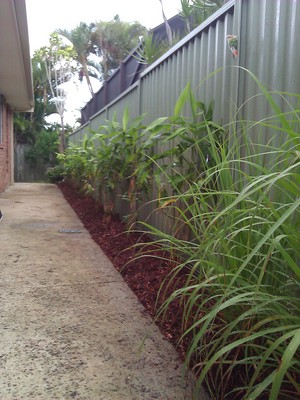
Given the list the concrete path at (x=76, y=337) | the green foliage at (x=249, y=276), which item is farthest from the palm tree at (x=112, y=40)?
the green foliage at (x=249, y=276)

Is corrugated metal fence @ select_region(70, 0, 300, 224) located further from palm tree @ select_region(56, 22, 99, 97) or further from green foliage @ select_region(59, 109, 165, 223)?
palm tree @ select_region(56, 22, 99, 97)

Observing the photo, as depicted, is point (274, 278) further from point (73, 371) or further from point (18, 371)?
point (18, 371)

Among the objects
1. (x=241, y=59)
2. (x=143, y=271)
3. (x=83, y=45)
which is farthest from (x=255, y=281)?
(x=83, y=45)

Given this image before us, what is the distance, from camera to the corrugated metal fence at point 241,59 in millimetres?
2281

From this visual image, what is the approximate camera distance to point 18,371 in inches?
80.2

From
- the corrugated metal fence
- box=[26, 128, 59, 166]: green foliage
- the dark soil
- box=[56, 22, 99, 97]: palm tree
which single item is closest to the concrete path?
the dark soil

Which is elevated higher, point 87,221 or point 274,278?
point 274,278

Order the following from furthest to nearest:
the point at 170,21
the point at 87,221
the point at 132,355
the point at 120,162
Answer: the point at 170,21 → the point at 87,221 → the point at 120,162 → the point at 132,355

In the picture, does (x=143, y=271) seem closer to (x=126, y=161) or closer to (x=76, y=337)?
(x=76, y=337)

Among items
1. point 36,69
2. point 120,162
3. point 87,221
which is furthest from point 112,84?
point 36,69

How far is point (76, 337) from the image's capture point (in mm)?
2438

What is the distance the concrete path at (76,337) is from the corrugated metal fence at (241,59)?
1.45 metres

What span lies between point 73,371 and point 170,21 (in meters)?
11.3

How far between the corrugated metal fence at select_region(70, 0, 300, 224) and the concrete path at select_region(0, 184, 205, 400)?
1445 mm
